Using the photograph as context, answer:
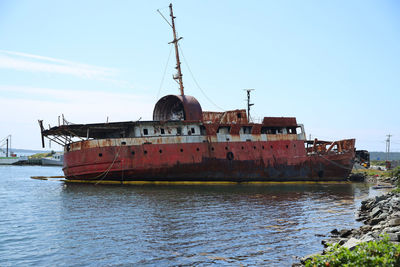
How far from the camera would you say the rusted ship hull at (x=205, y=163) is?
2939 cm

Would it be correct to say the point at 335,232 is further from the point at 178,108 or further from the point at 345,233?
the point at 178,108

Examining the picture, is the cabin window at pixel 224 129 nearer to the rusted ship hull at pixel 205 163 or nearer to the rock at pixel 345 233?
the rusted ship hull at pixel 205 163

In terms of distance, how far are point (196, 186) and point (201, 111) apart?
290 inches

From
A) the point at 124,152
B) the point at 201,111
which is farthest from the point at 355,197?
the point at 124,152

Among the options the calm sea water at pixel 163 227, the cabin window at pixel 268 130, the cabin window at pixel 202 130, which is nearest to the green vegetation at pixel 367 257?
the calm sea water at pixel 163 227

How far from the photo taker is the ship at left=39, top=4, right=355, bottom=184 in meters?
29.5

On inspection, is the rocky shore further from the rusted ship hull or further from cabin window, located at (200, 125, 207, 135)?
cabin window, located at (200, 125, 207, 135)

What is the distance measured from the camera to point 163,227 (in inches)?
587

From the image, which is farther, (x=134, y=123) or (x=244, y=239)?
(x=134, y=123)

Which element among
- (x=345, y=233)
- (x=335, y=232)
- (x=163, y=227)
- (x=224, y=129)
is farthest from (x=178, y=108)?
(x=345, y=233)

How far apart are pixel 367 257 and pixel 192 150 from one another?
24077 millimetres

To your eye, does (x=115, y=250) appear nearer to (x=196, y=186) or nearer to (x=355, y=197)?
(x=196, y=186)

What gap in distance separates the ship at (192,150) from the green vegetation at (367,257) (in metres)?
22.9

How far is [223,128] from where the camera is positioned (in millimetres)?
33625
